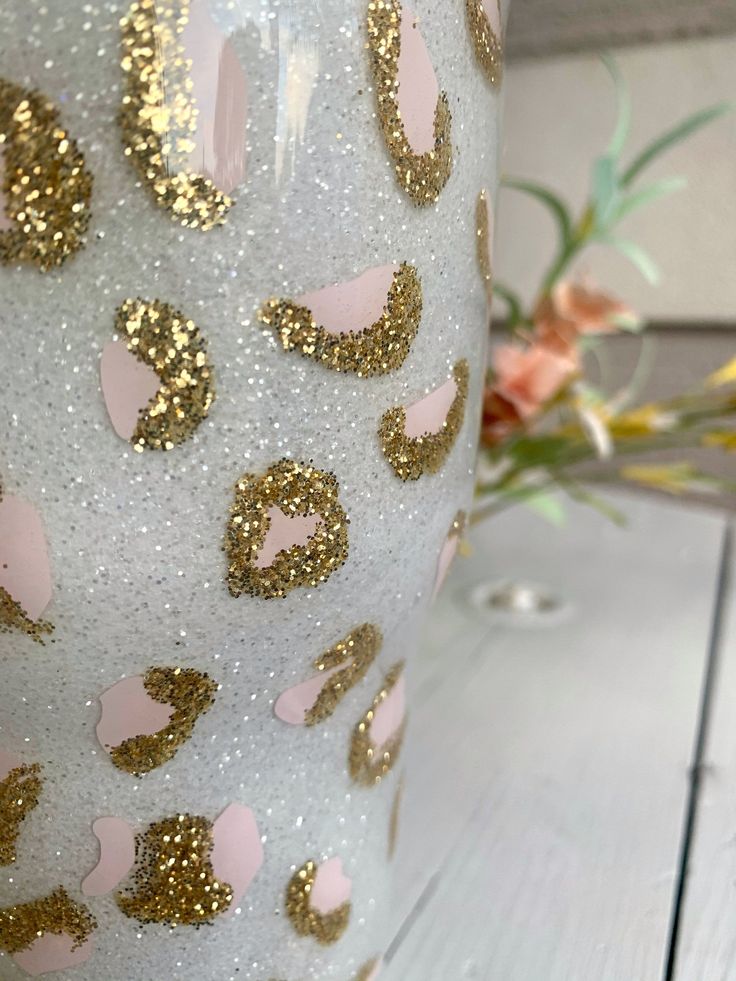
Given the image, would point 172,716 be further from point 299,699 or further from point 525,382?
point 525,382

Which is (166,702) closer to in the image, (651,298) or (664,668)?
(664,668)

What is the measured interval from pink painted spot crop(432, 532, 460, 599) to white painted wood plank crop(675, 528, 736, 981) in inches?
6.1

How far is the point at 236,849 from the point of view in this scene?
0.61ft

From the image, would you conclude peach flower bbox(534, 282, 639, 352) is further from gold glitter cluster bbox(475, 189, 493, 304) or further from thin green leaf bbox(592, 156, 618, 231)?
gold glitter cluster bbox(475, 189, 493, 304)

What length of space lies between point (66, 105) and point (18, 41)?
0.01 metres

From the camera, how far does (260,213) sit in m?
0.14

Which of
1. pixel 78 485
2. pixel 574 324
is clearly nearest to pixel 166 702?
pixel 78 485

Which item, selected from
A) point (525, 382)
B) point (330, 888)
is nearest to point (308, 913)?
point (330, 888)

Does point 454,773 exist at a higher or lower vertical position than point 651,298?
lower

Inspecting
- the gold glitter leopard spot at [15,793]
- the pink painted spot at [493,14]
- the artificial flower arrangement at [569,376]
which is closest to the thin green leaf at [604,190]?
the artificial flower arrangement at [569,376]

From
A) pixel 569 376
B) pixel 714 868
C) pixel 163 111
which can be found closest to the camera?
pixel 163 111

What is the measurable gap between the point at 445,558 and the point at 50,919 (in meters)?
0.12

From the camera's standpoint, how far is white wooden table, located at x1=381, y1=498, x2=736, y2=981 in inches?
10.5

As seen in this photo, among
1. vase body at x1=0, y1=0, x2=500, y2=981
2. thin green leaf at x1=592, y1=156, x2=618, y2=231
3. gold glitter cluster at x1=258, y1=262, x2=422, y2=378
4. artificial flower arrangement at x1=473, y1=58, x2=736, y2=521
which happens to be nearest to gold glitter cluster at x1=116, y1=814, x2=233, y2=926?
vase body at x1=0, y1=0, x2=500, y2=981
